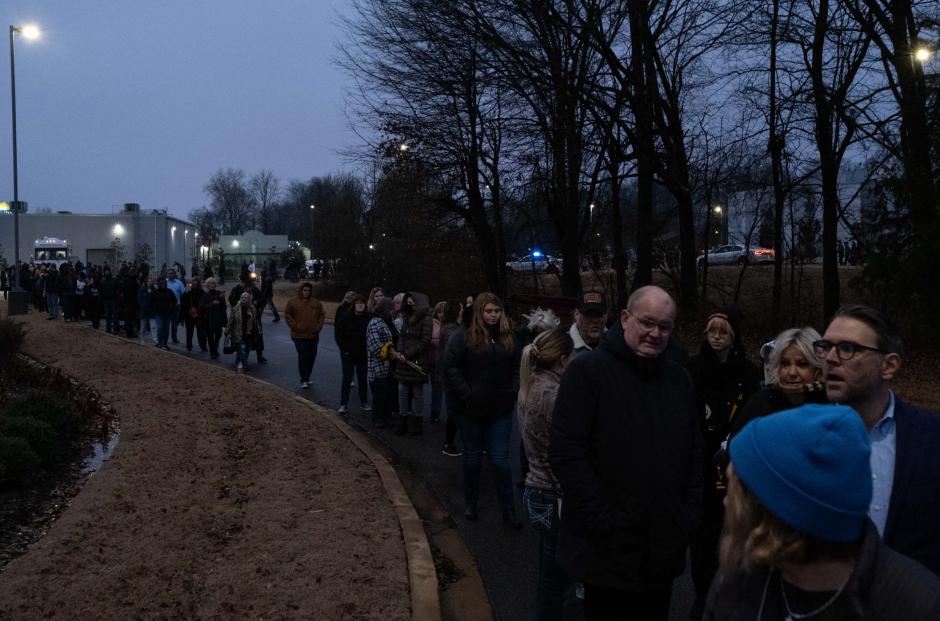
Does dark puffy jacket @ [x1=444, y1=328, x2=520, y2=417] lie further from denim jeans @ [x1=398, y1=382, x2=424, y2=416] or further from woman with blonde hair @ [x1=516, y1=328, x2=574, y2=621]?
denim jeans @ [x1=398, y1=382, x2=424, y2=416]

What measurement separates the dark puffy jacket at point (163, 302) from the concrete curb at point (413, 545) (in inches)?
480

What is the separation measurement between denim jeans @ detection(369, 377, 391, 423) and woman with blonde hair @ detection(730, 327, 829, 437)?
7.41 m

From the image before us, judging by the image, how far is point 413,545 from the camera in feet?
20.7

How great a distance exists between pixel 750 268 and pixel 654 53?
17586 mm

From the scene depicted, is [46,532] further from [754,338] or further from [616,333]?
[754,338]

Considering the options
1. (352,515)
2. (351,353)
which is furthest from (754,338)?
(352,515)

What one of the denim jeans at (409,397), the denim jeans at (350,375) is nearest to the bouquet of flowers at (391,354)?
the denim jeans at (409,397)

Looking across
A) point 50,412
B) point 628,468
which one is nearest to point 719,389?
point 628,468

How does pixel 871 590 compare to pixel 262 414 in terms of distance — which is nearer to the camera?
pixel 871 590

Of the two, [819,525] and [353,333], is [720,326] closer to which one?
[819,525]

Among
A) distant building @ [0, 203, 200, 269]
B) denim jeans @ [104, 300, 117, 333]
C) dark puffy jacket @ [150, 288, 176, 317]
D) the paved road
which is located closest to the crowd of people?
the paved road

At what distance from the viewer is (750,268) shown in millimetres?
36469

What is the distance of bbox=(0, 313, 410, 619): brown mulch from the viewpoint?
199 inches

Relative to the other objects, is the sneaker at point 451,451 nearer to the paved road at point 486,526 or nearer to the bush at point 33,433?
the paved road at point 486,526
